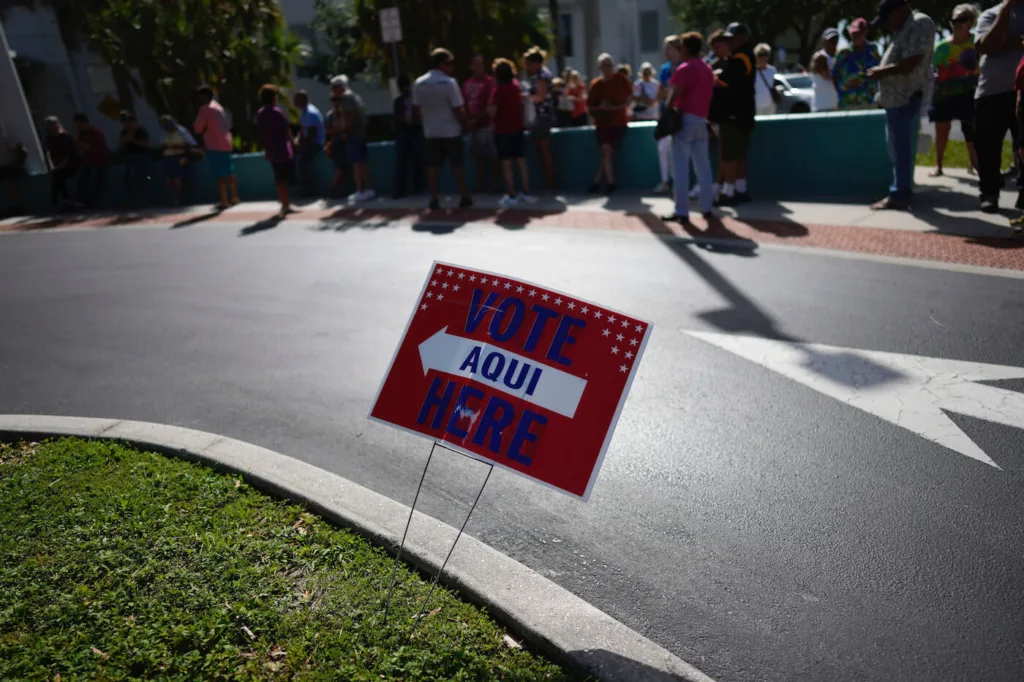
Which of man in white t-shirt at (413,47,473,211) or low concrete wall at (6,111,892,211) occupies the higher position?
man in white t-shirt at (413,47,473,211)

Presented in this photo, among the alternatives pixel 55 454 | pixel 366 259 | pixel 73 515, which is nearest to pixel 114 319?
pixel 366 259

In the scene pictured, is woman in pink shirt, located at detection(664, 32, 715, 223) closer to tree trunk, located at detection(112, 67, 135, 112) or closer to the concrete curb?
the concrete curb

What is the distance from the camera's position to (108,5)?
19828 mm

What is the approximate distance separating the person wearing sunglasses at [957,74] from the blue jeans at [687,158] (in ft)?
10.4

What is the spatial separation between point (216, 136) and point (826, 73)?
9.89m

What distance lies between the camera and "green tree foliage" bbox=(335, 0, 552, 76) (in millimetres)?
17578

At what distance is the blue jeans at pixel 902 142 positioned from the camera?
934cm


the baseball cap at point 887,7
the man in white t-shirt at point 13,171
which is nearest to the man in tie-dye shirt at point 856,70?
the baseball cap at point 887,7

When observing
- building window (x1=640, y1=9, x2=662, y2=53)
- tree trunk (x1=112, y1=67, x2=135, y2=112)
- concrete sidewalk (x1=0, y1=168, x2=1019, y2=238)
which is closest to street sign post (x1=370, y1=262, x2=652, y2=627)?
concrete sidewalk (x1=0, y1=168, x2=1019, y2=238)

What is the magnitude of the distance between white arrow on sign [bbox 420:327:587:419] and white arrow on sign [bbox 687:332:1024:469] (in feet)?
7.61

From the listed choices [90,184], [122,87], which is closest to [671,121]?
[90,184]

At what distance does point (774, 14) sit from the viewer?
39.9 metres

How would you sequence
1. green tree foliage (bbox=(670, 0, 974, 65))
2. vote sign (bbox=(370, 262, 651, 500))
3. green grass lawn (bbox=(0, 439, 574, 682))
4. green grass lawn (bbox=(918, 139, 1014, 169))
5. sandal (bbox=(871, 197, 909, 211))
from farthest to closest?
green tree foliage (bbox=(670, 0, 974, 65))
green grass lawn (bbox=(918, 139, 1014, 169))
sandal (bbox=(871, 197, 909, 211))
vote sign (bbox=(370, 262, 651, 500))
green grass lawn (bbox=(0, 439, 574, 682))

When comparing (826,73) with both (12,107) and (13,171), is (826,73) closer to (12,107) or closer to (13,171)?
(12,107)
